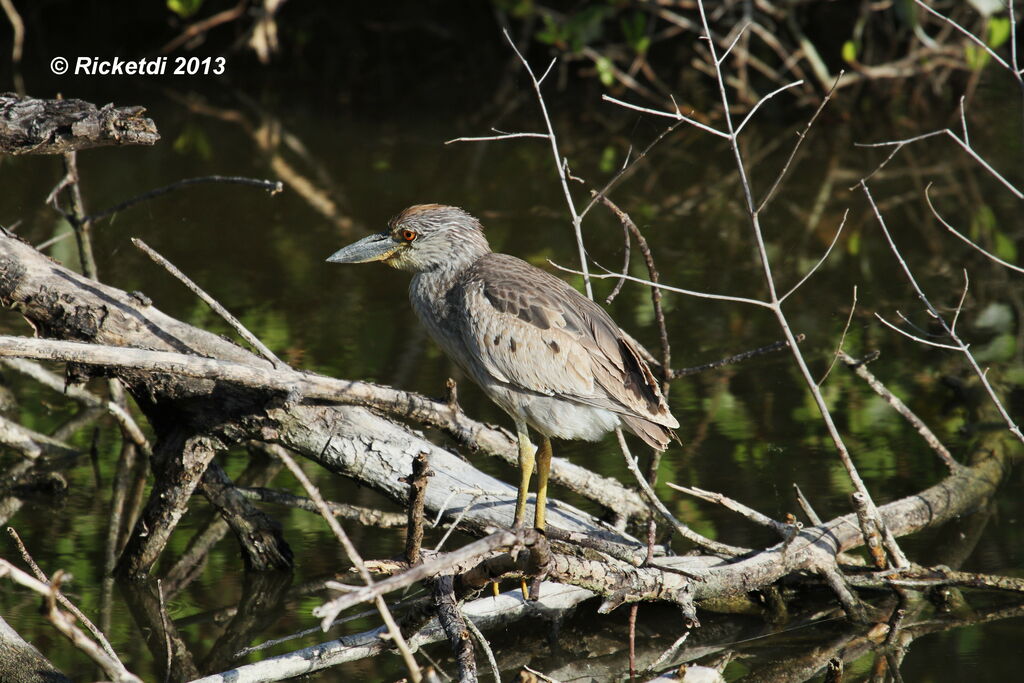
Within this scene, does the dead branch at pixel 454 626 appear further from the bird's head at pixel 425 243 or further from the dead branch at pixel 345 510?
the bird's head at pixel 425 243

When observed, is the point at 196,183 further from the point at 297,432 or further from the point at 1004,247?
the point at 1004,247

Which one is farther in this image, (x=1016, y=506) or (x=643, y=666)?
(x=1016, y=506)

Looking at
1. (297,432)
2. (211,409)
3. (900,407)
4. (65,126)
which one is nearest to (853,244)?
(900,407)

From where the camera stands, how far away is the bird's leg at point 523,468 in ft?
12.0

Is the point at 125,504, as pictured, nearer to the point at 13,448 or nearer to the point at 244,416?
the point at 13,448

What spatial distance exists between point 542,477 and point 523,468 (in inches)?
3.2

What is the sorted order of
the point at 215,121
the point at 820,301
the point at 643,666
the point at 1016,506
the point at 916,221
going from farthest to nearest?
the point at 215,121
the point at 916,221
the point at 820,301
the point at 1016,506
the point at 643,666

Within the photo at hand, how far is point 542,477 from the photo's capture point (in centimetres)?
379

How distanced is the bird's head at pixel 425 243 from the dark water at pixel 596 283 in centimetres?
73

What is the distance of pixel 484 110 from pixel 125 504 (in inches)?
339

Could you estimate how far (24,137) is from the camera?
371 cm

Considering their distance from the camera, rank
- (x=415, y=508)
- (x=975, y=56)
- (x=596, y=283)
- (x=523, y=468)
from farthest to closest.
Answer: (x=975, y=56)
(x=596, y=283)
(x=523, y=468)
(x=415, y=508)

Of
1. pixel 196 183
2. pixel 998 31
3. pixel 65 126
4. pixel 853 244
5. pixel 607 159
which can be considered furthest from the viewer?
pixel 607 159

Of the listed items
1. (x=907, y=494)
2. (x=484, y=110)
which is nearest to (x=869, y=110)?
(x=484, y=110)
